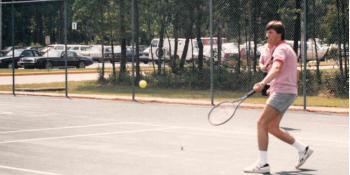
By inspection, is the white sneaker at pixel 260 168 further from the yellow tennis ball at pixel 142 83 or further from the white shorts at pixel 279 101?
the yellow tennis ball at pixel 142 83

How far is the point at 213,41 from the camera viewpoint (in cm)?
2417

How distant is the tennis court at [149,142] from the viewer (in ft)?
31.6

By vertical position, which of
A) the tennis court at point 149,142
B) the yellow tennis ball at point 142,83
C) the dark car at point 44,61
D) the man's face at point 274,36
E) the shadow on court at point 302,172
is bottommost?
the shadow on court at point 302,172

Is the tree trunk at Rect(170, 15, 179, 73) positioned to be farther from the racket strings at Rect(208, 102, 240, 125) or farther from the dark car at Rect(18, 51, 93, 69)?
the dark car at Rect(18, 51, 93, 69)

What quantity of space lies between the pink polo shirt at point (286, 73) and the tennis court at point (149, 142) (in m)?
1.02

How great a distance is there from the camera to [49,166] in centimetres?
972

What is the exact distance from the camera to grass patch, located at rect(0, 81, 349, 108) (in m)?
21.0

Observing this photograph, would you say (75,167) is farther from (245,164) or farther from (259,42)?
(259,42)

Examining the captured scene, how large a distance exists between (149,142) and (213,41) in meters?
12.2

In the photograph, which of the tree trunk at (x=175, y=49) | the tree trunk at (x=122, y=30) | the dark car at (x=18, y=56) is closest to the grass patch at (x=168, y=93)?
the tree trunk at (x=122, y=30)

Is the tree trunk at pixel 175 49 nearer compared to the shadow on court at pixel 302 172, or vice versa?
the shadow on court at pixel 302 172

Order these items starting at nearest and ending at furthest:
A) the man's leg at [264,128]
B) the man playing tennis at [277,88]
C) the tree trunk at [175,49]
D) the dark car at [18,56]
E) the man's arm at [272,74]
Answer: the man's arm at [272,74] → the man playing tennis at [277,88] → the man's leg at [264,128] → the tree trunk at [175,49] → the dark car at [18,56]

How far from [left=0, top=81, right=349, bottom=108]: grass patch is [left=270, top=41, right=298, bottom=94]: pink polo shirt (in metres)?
10.6

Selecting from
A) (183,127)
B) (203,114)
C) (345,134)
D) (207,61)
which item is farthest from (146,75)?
(345,134)
